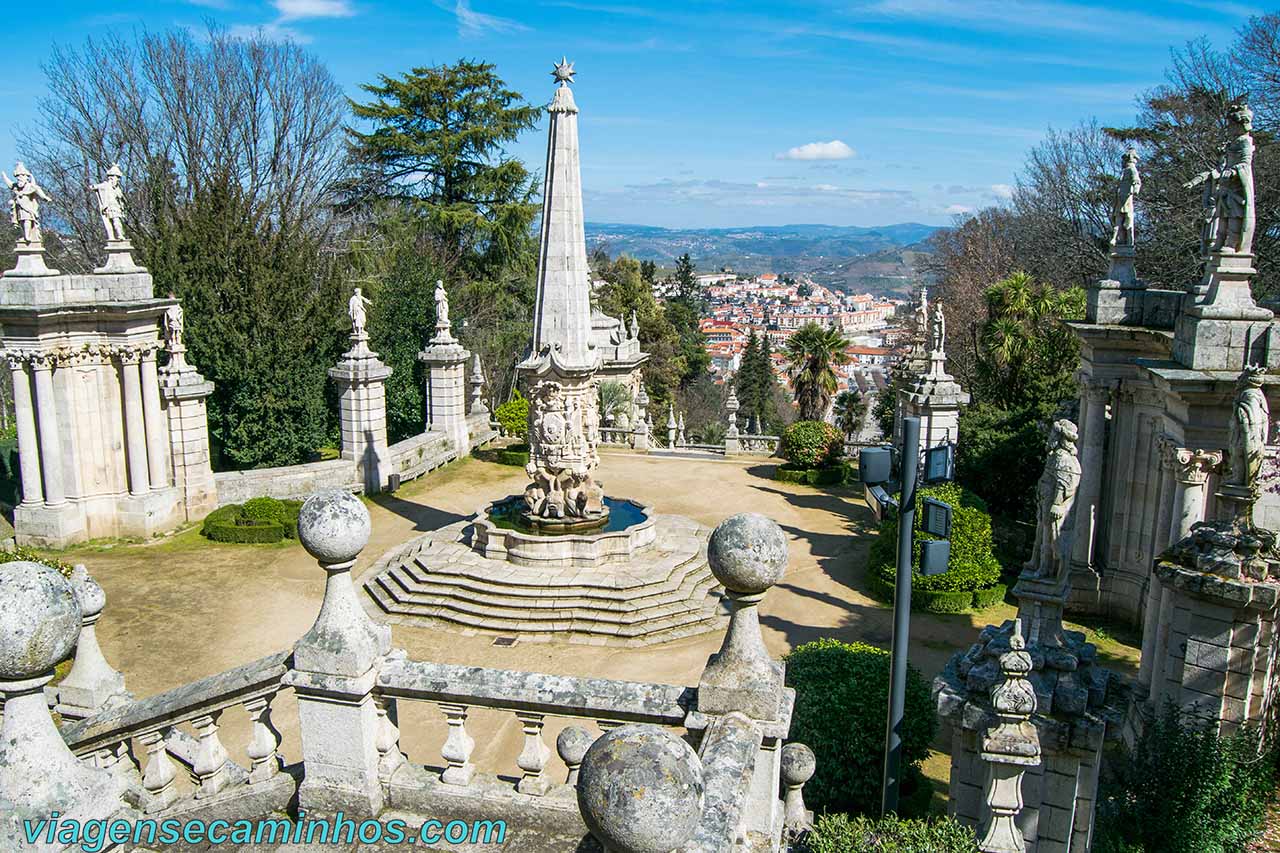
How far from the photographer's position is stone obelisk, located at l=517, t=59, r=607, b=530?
55.8ft

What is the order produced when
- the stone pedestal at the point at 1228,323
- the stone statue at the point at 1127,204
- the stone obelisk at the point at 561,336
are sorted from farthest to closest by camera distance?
the stone obelisk at the point at 561,336 < the stone statue at the point at 1127,204 < the stone pedestal at the point at 1228,323

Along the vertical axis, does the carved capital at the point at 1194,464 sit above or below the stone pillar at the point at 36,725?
below

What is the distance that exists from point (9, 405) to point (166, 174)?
1837 centimetres

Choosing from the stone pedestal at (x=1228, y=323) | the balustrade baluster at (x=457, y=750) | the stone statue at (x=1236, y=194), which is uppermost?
the stone statue at (x=1236, y=194)

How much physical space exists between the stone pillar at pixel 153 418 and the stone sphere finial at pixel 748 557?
18564 millimetres

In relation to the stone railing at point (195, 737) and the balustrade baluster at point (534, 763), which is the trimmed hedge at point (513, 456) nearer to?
the stone railing at point (195, 737)

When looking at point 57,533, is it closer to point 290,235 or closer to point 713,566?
point 290,235

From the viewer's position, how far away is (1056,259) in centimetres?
3578

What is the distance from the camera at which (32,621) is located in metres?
3.43

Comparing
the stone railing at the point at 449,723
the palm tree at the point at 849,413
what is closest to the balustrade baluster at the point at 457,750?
the stone railing at the point at 449,723

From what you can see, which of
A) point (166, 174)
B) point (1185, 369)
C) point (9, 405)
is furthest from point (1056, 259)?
point (9, 405)

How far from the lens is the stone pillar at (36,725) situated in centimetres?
333

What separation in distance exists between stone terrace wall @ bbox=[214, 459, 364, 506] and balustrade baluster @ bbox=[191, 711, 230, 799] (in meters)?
15.7

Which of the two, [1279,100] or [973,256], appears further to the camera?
[973,256]
